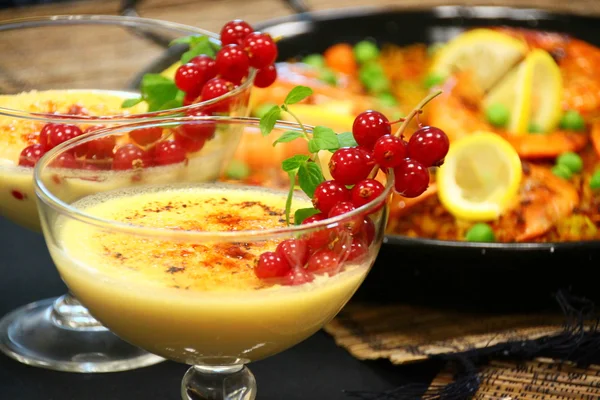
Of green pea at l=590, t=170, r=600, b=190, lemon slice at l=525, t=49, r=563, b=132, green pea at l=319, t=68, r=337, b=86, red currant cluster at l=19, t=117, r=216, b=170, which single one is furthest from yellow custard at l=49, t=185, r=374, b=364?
green pea at l=319, t=68, r=337, b=86

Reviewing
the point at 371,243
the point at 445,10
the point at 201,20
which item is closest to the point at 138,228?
the point at 371,243

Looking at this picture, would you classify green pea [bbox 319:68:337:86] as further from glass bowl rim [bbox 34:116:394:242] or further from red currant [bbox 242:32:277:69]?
glass bowl rim [bbox 34:116:394:242]

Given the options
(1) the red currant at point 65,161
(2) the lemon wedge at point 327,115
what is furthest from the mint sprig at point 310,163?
(2) the lemon wedge at point 327,115

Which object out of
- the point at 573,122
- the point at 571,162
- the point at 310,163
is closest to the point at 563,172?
the point at 571,162

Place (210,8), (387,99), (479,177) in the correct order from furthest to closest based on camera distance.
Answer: (210,8) → (387,99) → (479,177)

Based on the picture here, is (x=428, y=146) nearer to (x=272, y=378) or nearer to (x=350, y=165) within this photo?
(x=350, y=165)

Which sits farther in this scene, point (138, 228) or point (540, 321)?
point (540, 321)

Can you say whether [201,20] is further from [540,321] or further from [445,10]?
[540,321]
